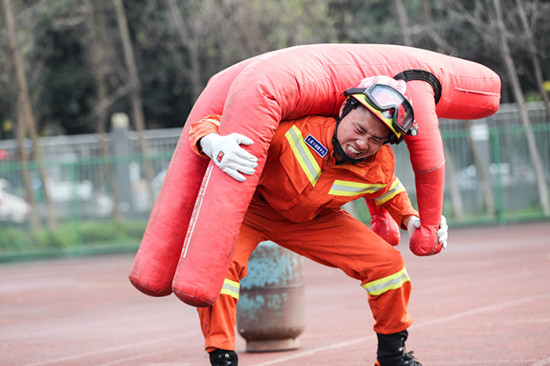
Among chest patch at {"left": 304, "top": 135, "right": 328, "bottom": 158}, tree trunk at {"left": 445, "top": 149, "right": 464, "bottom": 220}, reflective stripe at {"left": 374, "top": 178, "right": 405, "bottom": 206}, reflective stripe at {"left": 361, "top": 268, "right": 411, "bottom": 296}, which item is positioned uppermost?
chest patch at {"left": 304, "top": 135, "right": 328, "bottom": 158}

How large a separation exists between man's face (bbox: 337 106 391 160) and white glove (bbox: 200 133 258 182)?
1.72ft

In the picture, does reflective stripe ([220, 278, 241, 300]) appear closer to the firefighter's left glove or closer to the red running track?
the firefighter's left glove

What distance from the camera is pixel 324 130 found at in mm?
4703

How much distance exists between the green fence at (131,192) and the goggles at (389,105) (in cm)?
1478

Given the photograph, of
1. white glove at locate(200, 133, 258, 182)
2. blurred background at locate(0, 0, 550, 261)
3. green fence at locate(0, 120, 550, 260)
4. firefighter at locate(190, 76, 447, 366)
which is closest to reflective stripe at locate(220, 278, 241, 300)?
firefighter at locate(190, 76, 447, 366)

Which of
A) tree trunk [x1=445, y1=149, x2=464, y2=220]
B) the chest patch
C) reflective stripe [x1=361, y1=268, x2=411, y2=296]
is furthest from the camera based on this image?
tree trunk [x1=445, y1=149, x2=464, y2=220]

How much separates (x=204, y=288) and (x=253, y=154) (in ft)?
2.34

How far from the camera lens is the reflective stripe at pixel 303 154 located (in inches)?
183

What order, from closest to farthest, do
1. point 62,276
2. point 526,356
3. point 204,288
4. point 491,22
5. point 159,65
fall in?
1. point 204,288
2. point 526,356
3. point 62,276
4. point 491,22
5. point 159,65

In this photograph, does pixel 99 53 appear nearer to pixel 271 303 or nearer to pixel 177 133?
pixel 177 133

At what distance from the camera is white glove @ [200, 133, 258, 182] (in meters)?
4.32

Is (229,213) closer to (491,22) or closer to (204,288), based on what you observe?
(204,288)

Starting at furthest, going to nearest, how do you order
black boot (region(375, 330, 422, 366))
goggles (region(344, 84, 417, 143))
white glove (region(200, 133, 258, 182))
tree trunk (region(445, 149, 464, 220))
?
1. tree trunk (region(445, 149, 464, 220))
2. black boot (region(375, 330, 422, 366))
3. goggles (region(344, 84, 417, 143))
4. white glove (region(200, 133, 258, 182))

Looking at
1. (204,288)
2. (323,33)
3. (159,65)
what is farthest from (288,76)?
(159,65)
